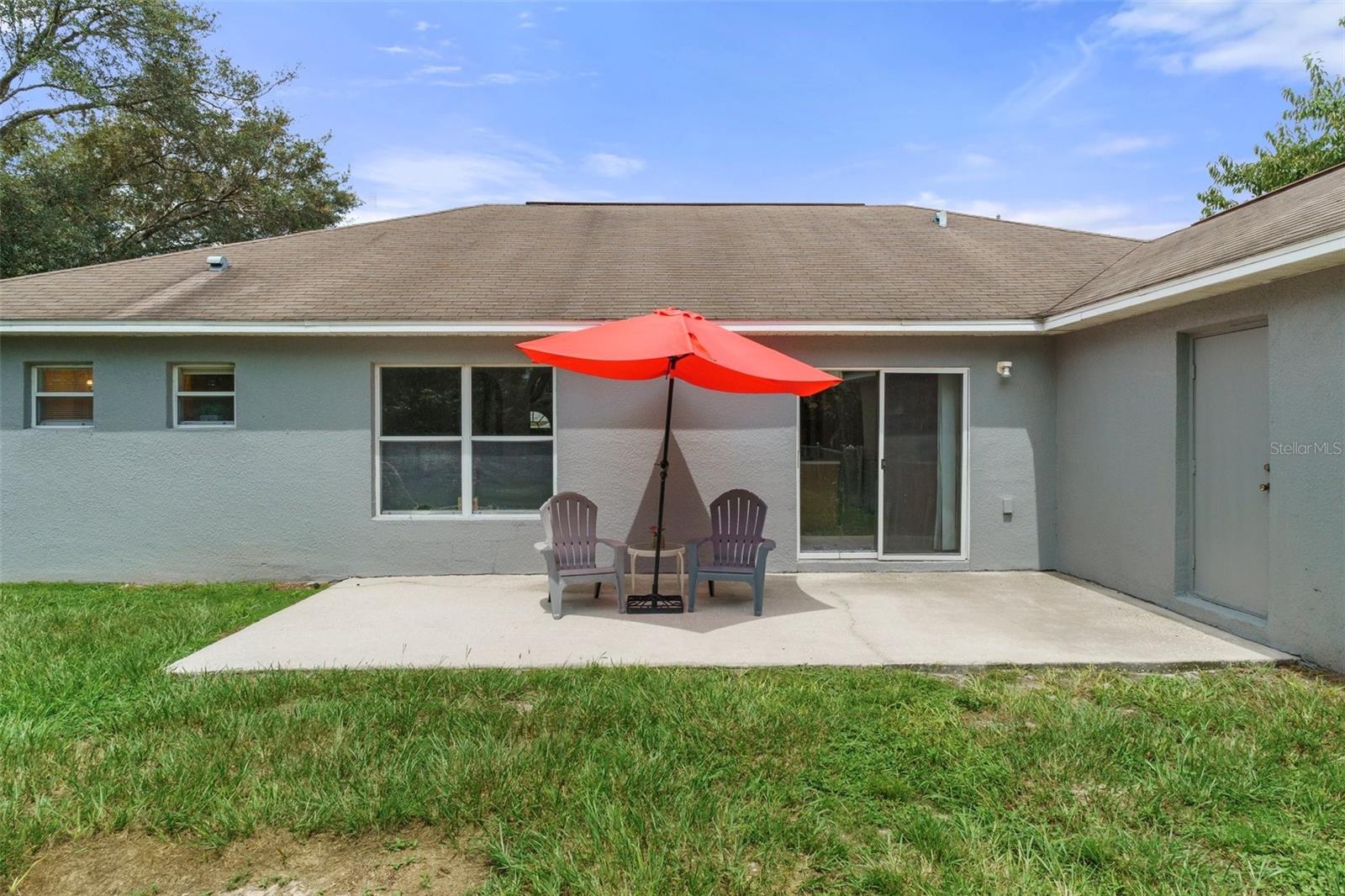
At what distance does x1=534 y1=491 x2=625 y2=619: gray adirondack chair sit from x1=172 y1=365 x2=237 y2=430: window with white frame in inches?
170

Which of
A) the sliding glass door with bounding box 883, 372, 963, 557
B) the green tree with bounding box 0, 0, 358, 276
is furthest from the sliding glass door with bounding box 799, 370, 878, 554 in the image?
the green tree with bounding box 0, 0, 358, 276

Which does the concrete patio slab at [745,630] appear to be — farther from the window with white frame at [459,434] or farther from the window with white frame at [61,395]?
the window with white frame at [61,395]

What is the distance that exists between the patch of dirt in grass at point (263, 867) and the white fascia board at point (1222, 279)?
5.94 m

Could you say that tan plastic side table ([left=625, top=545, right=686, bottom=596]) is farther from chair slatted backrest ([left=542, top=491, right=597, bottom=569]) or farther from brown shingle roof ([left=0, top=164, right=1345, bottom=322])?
brown shingle roof ([left=0, top=164, right=1345, bottom=322])

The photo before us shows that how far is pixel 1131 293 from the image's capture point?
19.2 feet

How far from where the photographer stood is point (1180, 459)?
5.87m

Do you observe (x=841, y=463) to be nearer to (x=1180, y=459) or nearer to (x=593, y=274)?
(x=1180, y=459)

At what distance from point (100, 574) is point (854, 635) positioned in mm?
8120

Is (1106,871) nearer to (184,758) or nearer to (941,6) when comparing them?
(184,758)

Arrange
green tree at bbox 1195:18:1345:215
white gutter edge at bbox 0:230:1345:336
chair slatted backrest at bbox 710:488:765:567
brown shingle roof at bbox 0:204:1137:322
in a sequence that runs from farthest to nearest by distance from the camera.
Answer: green tree at bbox 1195:18:1345:215, brown shingle roof at bbox 0:204:1137:322, white gutter edge at bbox 0:230:1345:336, chair slatted backrest at bbox 710:488:765:567

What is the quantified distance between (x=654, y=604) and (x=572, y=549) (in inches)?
35.9

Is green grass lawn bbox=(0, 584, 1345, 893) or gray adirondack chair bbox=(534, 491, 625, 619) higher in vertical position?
gray adirondack chair bbox=(534, 491, 625, 619)

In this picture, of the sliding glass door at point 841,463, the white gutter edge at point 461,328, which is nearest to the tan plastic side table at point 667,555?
the sliding glass door at point 841,463

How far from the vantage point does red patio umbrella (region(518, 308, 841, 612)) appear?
4.77 metres
